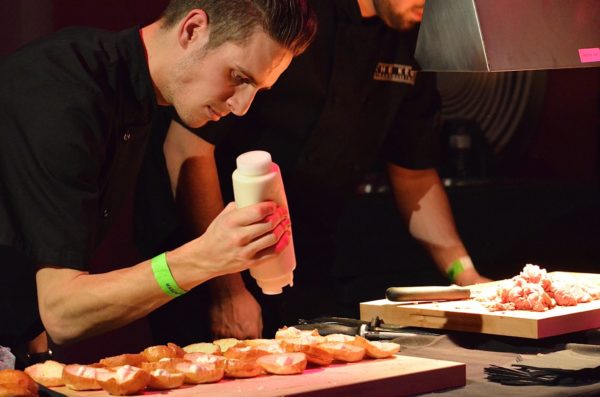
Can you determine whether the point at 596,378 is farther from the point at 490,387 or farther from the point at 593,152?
the point at 593,152

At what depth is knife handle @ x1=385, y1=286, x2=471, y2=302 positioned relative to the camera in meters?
2.47

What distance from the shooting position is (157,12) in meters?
3.65

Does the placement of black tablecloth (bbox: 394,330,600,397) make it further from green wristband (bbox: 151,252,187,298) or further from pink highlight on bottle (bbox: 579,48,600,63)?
pink highlight on bottle (bbox: 579,48,600,63)

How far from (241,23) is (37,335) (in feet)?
2.59

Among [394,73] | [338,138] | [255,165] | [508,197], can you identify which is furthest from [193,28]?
[508,197]

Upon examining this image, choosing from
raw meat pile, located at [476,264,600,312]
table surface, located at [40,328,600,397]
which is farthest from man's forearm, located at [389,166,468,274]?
table surface, located at [40,328,600,397]

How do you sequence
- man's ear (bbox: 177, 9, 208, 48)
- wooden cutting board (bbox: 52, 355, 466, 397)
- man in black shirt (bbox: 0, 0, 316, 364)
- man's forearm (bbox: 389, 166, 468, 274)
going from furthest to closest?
man's forearm (bbox: 389, 166, 468, 274), man's ear (bbox: 177, 9, 208, 48), man in black shirt (bbox: 0, 0, 316, 364), wooden cutting board (bbox: 52, 355, 466, 397)

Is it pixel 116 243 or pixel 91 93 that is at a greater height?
pixel 91 93

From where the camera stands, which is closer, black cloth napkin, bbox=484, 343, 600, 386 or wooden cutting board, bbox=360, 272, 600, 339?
black cloth napkin, bbox=484, 343, 600, 386

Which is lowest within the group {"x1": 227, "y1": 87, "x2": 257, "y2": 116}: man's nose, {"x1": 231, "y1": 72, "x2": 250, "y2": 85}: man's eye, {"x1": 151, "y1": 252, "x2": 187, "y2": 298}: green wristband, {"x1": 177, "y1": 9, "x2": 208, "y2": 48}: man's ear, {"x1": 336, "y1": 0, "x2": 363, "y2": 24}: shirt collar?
{"x1": 151, "y1": 252, "x2": 187, "y2": 298}: green wristband

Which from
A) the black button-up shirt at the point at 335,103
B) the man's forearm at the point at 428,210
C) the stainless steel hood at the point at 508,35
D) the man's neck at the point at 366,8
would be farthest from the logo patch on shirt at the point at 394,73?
the stainless steel hood at the point at 508,35

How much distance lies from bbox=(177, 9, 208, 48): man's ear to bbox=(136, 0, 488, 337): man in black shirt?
556 mm

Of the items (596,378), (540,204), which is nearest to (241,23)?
(596,378)

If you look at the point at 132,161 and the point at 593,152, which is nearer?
the point at 132,161
